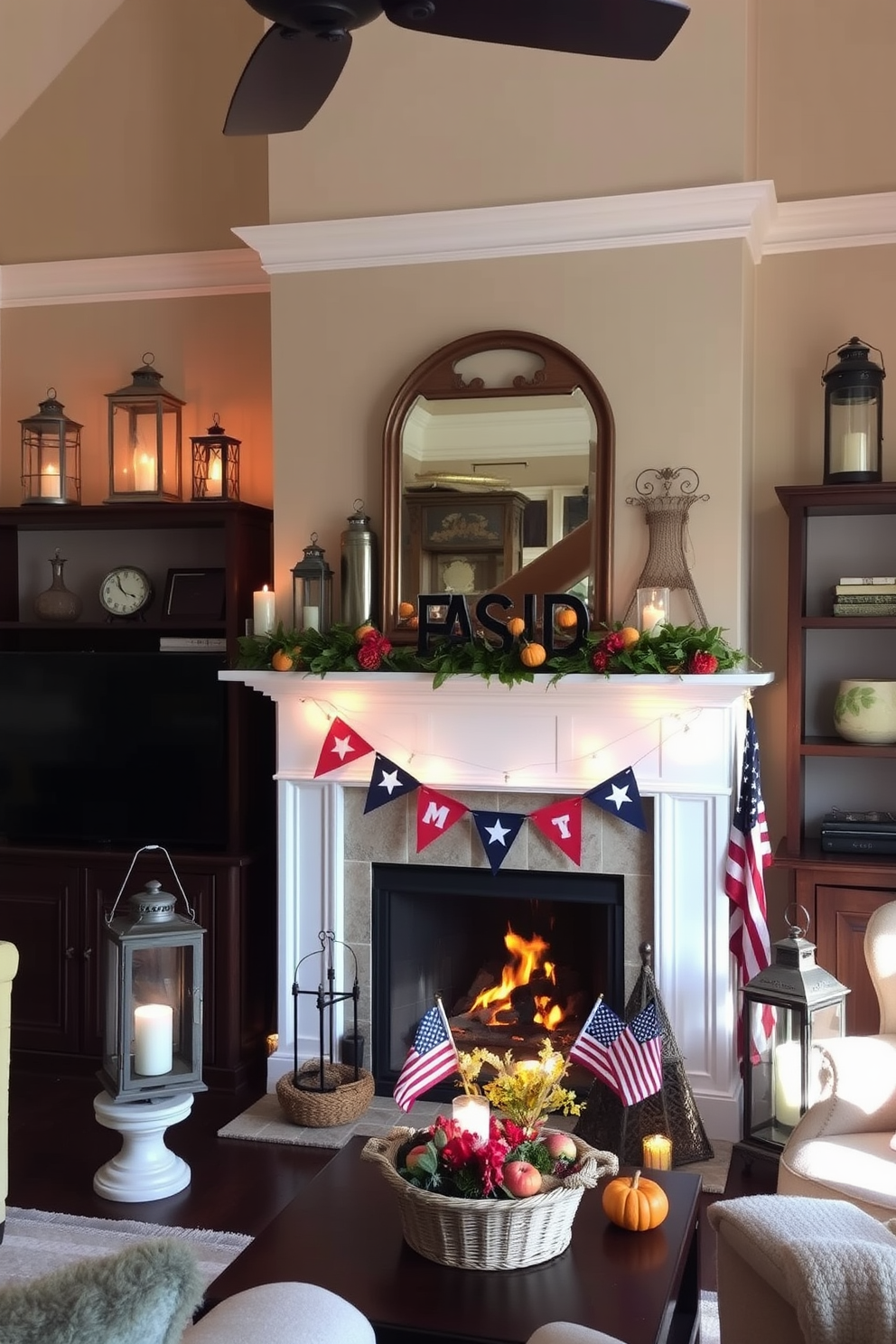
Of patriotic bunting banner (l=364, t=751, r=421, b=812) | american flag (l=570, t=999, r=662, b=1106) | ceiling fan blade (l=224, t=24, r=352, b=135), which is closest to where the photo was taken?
ceiling fan blade (l=224, t=24, r=352, b=135)

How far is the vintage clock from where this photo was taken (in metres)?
5.00

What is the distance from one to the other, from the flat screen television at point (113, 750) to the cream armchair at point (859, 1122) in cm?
247

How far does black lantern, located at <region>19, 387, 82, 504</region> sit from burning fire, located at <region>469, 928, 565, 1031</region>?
2480 millimetres

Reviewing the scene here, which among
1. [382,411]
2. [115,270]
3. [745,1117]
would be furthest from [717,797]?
[115,270]

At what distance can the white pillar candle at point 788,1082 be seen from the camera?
12.1 ft

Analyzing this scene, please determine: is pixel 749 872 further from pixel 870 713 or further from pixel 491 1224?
pixel 491 1224

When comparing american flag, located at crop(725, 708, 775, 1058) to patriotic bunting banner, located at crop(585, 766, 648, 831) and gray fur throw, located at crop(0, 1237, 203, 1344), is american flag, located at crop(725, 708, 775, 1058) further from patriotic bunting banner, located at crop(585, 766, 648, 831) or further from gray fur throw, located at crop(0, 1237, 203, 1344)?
gray fur throw, located at crop(0, 1237, 203, 1344)

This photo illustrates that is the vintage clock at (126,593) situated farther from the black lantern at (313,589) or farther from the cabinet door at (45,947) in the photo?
the cabinet door at (45,947)

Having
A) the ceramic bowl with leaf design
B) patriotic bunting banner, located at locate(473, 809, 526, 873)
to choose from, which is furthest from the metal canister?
the ceramic bowl with leaf design

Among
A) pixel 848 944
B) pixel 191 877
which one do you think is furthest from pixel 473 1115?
pixel 191 877

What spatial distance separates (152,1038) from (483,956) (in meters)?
1.45

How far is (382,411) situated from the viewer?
4465mm

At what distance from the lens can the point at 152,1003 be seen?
3.72m

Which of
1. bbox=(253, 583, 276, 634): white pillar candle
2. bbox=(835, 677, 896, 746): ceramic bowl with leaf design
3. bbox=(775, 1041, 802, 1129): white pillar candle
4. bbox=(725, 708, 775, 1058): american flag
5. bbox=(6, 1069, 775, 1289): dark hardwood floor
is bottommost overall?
bbox=(6, 1069, 775, 1289): dark hardwood floor
